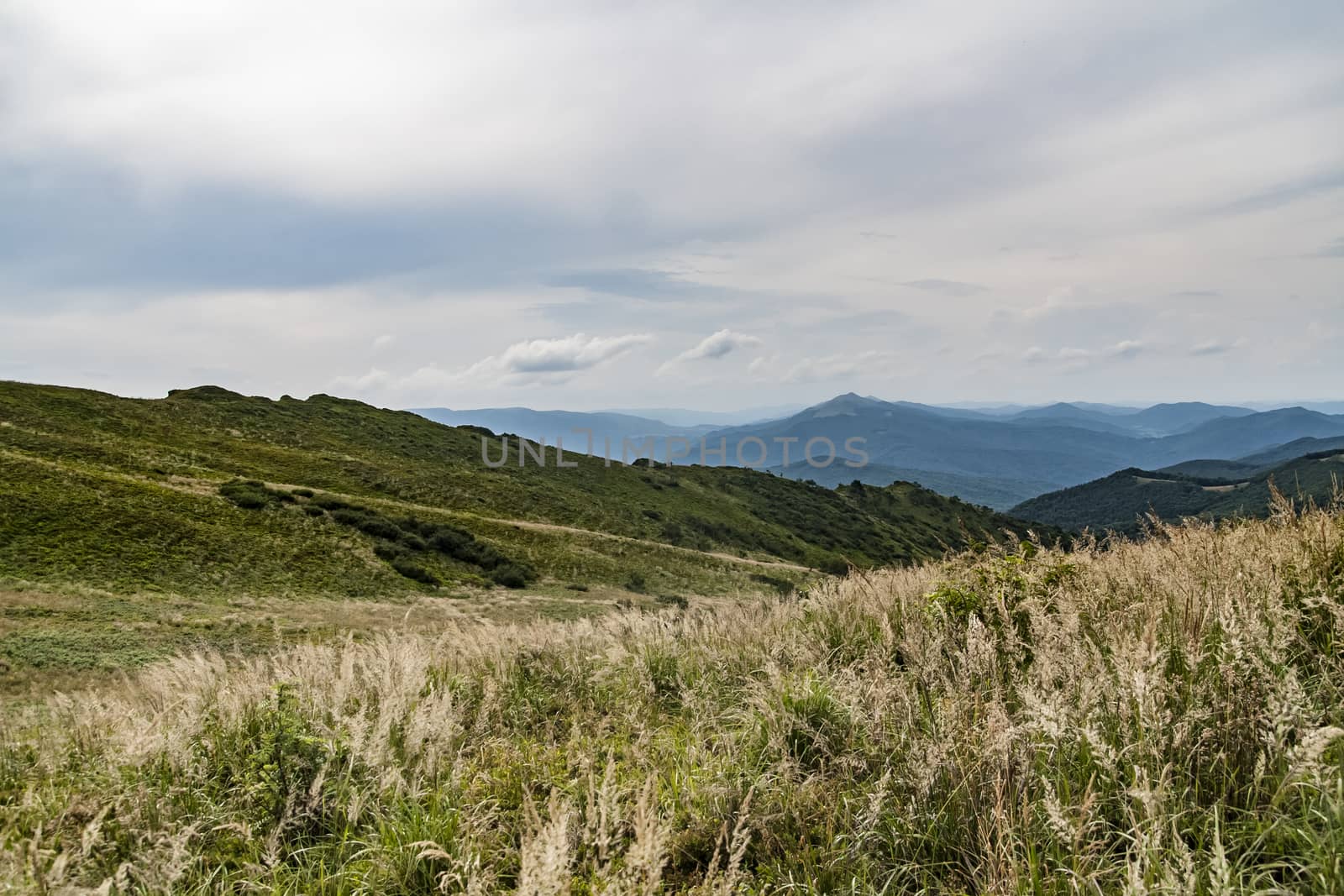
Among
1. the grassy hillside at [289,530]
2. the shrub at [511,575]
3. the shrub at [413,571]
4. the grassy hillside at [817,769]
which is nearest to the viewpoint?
the grassy hillside at [817,769]

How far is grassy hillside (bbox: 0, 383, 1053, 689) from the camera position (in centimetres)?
2117

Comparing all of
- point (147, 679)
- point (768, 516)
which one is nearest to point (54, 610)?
point (147, 679)

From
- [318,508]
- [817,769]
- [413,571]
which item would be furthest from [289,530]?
[817,769]

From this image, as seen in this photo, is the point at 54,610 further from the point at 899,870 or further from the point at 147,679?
the point at 899,870

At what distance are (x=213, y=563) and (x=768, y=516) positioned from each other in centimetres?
Result: 7641

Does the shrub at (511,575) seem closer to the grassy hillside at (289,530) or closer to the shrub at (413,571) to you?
the grassy hillside at (289,530)

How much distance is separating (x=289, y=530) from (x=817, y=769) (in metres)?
37.5

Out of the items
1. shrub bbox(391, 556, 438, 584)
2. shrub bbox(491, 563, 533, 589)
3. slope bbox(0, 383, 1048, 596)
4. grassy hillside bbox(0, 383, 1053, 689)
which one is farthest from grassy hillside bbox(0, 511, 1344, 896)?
shrub bbox(491, 563, 533, 589)

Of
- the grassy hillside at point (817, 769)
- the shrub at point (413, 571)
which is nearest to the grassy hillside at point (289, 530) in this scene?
the shrub at point (413, 571)

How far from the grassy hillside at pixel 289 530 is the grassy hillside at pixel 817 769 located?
8.31ft

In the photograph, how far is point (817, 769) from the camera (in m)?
4.35

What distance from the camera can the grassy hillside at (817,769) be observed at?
2652 mm

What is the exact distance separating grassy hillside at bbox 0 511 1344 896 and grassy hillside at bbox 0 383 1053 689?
8.31 feet

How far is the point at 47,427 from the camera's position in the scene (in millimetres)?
43094
